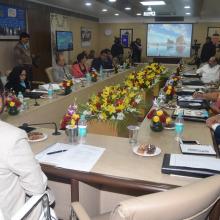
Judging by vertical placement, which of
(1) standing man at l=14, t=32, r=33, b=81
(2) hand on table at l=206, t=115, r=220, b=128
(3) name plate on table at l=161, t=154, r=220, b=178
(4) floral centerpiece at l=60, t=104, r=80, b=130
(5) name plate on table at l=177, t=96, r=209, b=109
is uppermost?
(1) standing man at l=14, t=32, r=33, b=81

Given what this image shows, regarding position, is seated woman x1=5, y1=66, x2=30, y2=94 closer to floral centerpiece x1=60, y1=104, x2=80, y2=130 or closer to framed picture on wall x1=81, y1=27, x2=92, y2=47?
floral centerpiece x1=60, y1=104, x2=80, y2=130

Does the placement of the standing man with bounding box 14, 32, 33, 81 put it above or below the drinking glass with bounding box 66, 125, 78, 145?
above

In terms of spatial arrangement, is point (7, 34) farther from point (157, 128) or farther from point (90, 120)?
point (157, 128)

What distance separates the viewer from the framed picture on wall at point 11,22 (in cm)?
563

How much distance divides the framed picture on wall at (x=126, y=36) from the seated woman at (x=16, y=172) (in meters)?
10.9

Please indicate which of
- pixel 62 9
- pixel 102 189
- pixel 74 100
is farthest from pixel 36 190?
pixel 62 9

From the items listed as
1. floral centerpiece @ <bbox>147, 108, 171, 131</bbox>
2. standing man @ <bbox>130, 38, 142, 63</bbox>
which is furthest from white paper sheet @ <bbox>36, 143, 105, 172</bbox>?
standing man @ <bbox>130, 38, 142, 63</bbox>

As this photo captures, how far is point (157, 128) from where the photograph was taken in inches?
76.0

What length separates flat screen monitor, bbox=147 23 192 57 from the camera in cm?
1109

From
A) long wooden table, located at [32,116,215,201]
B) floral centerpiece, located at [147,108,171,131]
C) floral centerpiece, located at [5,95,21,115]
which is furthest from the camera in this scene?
floral centerpiece, located at [5,95,21,115]

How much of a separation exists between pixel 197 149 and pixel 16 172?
99 centimetres

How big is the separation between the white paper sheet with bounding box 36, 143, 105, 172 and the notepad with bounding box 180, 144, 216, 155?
464 millimetres

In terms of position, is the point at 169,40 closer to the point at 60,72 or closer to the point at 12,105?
the point at 60,72

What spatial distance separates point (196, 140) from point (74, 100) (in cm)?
198
